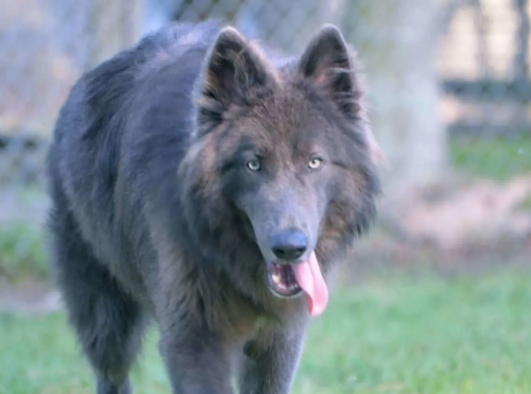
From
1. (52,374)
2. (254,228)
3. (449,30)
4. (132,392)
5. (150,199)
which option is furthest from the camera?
(449,30)

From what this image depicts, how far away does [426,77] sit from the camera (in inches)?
418

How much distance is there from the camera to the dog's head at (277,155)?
412 cm

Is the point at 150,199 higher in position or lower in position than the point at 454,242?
higher

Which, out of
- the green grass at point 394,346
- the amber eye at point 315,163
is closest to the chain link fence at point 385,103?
the green grass at point 394,346

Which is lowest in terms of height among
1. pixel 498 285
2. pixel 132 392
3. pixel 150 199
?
pixel 498 285

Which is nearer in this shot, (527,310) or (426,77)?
(527,310)

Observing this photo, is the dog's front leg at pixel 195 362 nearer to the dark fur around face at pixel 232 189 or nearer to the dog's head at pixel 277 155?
the dark fur around face at pixel 232 189

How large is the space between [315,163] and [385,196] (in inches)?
219

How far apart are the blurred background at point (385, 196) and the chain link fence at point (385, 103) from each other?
0.04 ft

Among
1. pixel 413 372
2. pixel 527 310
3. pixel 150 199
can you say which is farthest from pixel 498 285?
pixel 150 199

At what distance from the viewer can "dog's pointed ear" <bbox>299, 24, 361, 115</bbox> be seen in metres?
4.29

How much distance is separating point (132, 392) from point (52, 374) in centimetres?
99

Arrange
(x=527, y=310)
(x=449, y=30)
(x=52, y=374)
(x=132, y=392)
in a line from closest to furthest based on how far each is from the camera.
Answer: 1. (x=132, y=392)
2. (x=52, y=374)
3. (x=527, y=310)
4. (x=449, y=30)

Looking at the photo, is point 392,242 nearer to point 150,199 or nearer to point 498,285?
point 498,285
